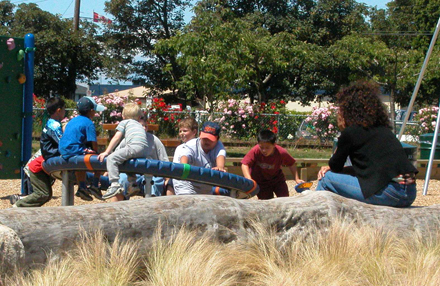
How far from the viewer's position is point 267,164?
20.4 ft

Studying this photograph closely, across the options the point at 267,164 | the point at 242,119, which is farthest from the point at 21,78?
the point at 242,119

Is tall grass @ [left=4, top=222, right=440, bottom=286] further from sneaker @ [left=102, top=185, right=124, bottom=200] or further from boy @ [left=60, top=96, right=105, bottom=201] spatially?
boy @ [left=60, top=96, right=105, bottom=201]

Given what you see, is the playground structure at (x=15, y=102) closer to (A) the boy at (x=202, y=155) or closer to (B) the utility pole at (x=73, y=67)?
(A) the boy at (x=202, y=155)

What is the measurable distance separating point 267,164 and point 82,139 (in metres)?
2.03

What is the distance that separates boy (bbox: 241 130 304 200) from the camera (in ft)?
19.7

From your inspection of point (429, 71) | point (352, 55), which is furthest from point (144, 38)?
point (429, 71)

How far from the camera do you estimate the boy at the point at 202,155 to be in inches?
226

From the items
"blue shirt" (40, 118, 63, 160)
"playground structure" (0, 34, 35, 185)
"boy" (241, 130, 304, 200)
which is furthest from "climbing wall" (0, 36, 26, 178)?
"boy" (241, 130, 304, 200)

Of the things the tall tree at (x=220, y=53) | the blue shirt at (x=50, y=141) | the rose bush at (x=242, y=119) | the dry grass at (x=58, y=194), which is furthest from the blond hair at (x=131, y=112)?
the rose bush at (x=242, y=119)

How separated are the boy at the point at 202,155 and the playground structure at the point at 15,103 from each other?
3.32m

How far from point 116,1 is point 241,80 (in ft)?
55.5

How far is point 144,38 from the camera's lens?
34.1m

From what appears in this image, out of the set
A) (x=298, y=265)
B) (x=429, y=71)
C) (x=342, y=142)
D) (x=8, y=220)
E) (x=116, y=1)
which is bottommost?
(x=298, y=265)

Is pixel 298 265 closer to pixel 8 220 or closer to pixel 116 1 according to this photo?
pixel 8 220
